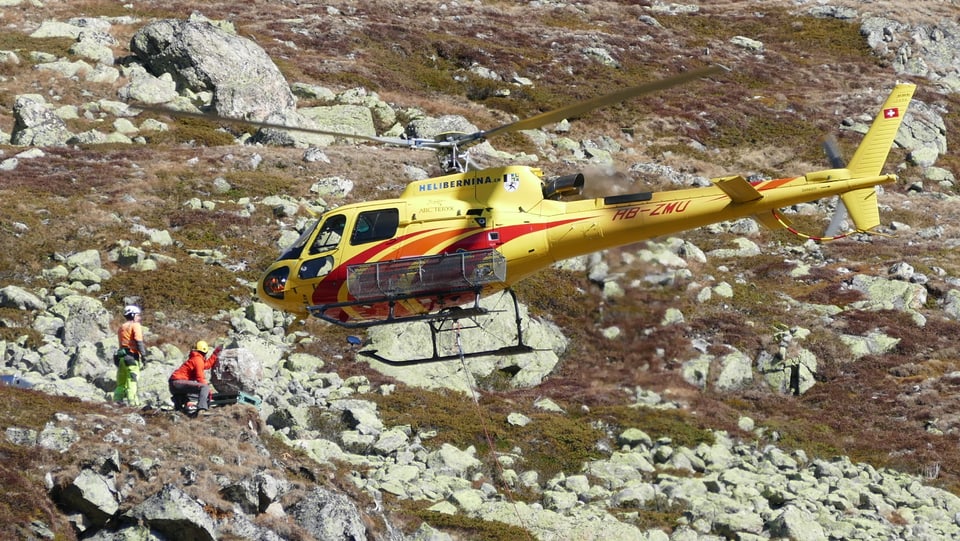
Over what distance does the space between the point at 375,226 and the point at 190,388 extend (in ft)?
13.5

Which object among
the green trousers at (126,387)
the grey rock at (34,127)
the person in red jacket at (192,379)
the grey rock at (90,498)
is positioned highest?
the person in red jacket at (192,379)

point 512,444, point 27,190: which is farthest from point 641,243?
point 27,190

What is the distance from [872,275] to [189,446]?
2360cm

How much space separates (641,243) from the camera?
18.7m

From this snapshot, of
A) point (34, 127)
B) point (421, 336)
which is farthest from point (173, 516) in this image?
point (34, 127)

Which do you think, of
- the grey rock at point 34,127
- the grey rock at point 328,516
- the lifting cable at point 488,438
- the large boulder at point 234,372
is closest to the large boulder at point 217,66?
the grey rock at point 34,127

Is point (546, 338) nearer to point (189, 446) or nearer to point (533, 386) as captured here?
point (533, 386)

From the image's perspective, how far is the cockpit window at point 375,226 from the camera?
61.4 ft

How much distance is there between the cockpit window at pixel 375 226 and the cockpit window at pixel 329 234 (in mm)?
282

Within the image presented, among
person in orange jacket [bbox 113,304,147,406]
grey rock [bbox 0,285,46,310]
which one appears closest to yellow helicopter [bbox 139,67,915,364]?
person in orange jacket [bbox 113,304,147,406]

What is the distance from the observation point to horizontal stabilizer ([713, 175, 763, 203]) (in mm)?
17734

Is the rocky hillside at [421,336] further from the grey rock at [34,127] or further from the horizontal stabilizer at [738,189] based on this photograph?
the horizontal stabilizer at [738,189]

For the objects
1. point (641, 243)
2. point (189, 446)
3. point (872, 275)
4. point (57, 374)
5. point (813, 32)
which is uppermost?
point (641, 243)

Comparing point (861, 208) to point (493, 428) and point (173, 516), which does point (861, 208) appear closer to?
point (493, 428)
